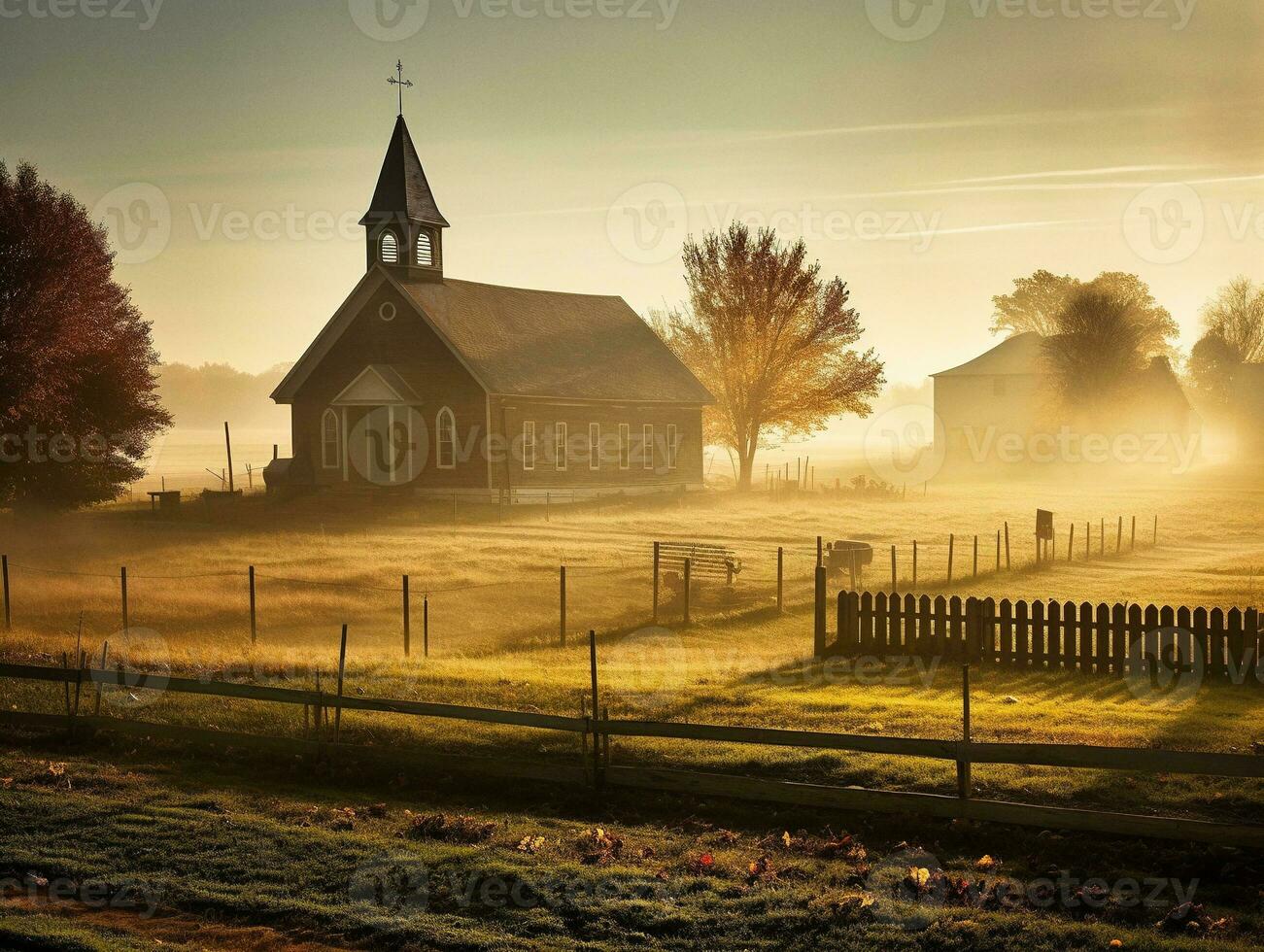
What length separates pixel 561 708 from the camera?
14109mm

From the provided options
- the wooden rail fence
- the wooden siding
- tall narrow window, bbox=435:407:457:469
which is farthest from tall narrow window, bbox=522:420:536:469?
the wooden rail fence

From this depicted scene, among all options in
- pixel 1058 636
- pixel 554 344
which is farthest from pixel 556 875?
pixel 554 344

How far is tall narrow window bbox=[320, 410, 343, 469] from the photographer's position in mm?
45031

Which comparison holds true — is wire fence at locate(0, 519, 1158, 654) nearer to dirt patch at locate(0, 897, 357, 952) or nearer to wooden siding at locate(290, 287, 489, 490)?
dirt patch at locate(0, 897, 357, 952)

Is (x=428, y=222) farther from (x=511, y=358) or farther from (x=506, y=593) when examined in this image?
(x=506, y=593)

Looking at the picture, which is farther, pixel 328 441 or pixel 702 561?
pixel 328 441

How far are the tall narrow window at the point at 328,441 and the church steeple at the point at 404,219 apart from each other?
259 inches

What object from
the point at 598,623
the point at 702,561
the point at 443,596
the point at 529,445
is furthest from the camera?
the point at 529,445

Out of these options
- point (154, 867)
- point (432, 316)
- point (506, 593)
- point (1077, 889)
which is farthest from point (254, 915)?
point (432, 316)

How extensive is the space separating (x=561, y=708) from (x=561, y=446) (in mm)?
31780

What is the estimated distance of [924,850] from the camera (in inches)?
365

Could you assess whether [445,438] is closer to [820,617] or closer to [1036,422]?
[820,617]

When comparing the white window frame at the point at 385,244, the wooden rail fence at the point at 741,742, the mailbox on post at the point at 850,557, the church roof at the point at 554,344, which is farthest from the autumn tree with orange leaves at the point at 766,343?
the wooden rail fence at the point at 741,742

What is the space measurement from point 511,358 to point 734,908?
126 ft
